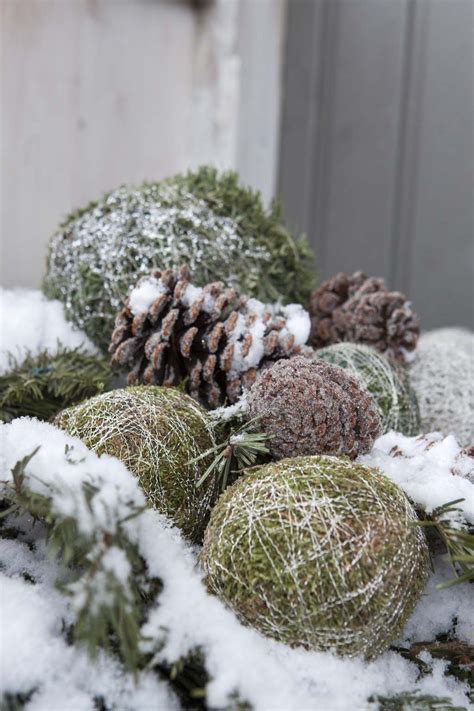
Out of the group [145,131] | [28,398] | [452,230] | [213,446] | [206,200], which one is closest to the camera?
[213,446]

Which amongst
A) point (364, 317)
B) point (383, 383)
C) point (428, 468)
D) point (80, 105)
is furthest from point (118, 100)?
point (428, 468)

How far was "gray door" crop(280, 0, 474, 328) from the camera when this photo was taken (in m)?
1.31

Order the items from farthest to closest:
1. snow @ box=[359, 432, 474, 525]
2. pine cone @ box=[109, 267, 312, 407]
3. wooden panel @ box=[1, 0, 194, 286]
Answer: wooden panel @ box=[1, 0, 194, 286] < pine cone @ box=[109, 267, 312, 407] < snow @ box=[359, 432, 474, 525]

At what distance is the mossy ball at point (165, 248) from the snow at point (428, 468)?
23 centimetres

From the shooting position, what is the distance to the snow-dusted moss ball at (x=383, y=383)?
542 mm

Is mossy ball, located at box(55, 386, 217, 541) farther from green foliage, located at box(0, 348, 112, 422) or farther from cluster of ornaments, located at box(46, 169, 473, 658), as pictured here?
green foliage, located at box(0, 348, 112, 422)

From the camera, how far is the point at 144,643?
1.03 feet

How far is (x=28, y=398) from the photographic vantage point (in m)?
0.54

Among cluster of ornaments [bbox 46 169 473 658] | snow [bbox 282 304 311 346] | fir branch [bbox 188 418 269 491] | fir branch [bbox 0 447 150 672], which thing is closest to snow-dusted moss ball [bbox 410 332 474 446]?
cluster of ornaments [bbox 46 169 473 658]

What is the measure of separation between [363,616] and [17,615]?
0.16 metres

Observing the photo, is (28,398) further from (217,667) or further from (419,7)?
(419,7)

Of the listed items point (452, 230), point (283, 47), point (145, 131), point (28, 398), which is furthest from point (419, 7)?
point (28, 398)

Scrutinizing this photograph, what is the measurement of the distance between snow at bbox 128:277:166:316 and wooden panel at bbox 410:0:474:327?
91 cm

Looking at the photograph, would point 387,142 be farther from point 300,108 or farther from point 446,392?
point 446,392
